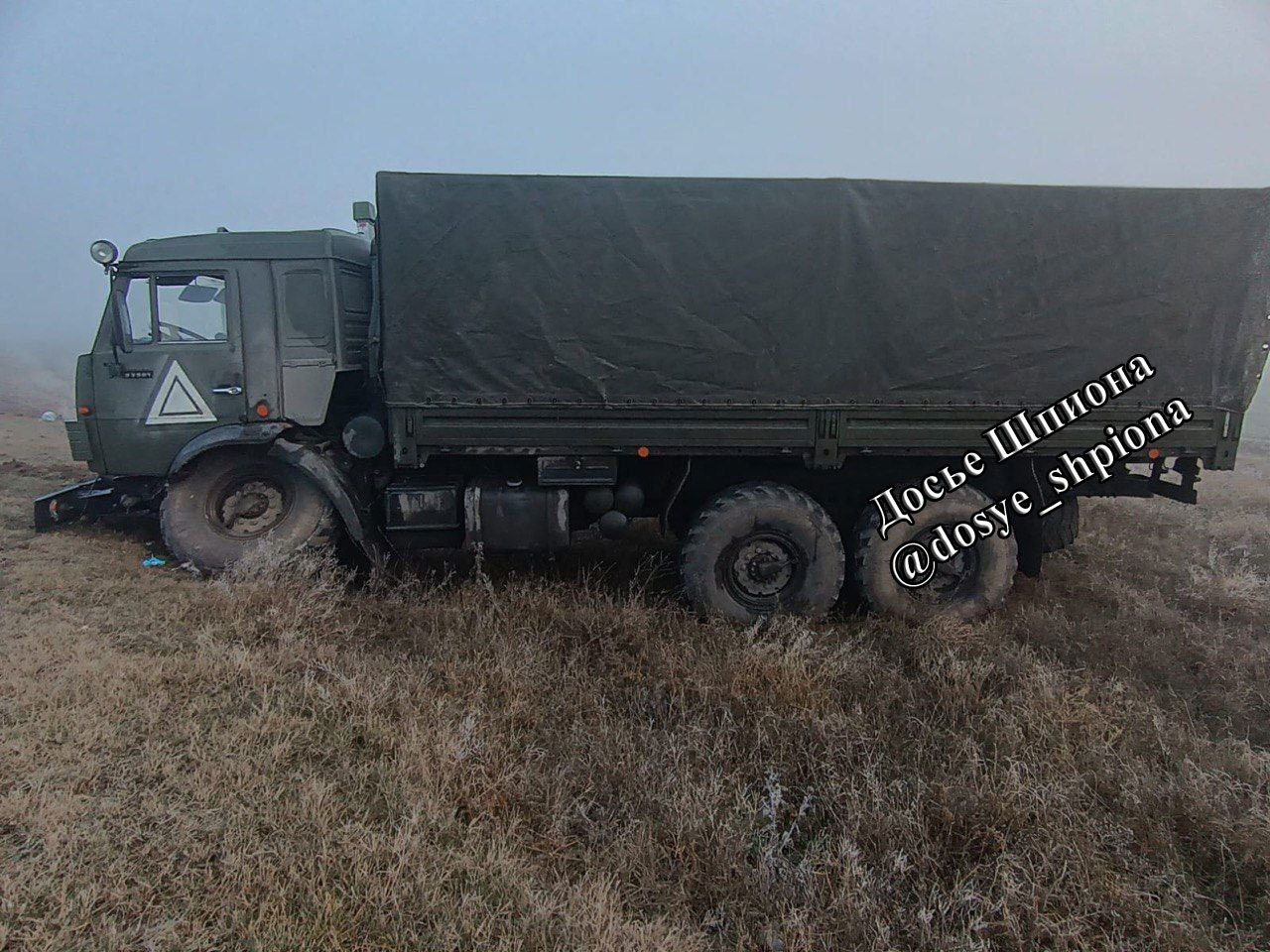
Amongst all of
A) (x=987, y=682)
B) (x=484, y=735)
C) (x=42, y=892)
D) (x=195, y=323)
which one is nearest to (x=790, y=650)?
(x=987, y=682)

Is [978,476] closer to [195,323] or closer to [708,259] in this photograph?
[708,259]

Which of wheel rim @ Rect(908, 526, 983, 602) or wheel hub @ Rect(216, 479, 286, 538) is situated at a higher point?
wheel hub @ Rect(216, 479, 286, 538)

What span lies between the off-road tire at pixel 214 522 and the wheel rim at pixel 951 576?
4.77 m

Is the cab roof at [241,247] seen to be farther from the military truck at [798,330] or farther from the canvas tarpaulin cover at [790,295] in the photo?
the canvas tarpaulin cover at [790,295]

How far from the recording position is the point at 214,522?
5.29 metres

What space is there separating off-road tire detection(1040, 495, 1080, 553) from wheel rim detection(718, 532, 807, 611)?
206cm

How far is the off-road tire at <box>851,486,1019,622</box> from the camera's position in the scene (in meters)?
5.03

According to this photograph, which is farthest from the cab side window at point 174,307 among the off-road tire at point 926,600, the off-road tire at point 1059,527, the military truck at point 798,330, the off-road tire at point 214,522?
the off-road tire at point 1059,527

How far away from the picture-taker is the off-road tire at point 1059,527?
17.1ft

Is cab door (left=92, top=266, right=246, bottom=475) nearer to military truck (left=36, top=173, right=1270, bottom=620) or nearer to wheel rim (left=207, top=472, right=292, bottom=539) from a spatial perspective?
wheel rim (left=207, top=472, right=292, bottom=539)

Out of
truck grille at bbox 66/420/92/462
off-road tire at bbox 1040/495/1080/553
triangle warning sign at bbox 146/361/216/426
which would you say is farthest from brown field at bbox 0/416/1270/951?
triangle warning sign at bbox 146/361/216/426

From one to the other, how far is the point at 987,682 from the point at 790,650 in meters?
1.26

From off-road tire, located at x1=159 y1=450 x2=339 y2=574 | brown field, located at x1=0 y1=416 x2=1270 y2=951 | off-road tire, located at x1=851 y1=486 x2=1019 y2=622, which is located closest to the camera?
brown field, located at x1=0 y1=416 x2=1270 y2=951

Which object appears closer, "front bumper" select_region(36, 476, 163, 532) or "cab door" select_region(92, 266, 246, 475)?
"cab door" select_region(92, 266, 246, 475)
